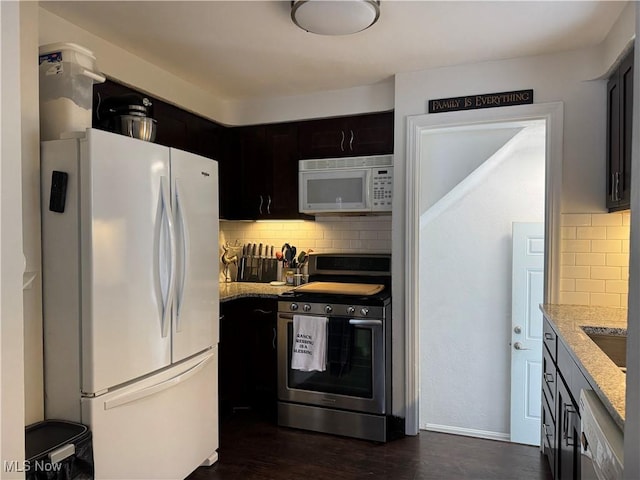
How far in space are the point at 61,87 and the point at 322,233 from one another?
7.27ft

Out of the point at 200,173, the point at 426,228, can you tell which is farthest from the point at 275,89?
the point at 426,228

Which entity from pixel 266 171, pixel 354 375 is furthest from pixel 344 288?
pixel 266 171

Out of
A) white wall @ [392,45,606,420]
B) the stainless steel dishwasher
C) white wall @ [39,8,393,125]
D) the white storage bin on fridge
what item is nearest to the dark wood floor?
the stainless steel dishwasher

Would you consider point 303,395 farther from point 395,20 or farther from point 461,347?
point 395,20

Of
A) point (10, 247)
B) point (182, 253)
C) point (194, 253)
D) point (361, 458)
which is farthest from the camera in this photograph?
point (361, 458)

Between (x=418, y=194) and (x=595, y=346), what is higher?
(x=418, y=194)

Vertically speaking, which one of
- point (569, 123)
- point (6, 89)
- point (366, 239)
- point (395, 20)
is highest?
point (395, 20)

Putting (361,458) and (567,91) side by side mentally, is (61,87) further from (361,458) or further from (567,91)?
(567,91)

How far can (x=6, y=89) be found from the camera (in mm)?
880

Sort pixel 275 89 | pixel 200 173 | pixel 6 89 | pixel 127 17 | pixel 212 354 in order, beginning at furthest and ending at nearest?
pixel 275 89 → pixel 212 354 → pixel 200 173 → pixel 127 17 → pixel 6 89

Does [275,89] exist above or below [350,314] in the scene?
above

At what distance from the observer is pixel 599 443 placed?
1.04 m

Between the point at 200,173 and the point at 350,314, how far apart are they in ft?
4.42

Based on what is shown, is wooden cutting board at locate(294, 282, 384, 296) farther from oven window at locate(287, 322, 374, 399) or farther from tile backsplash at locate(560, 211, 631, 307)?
tile backsplash at locate(560, 211, 631, 307)
